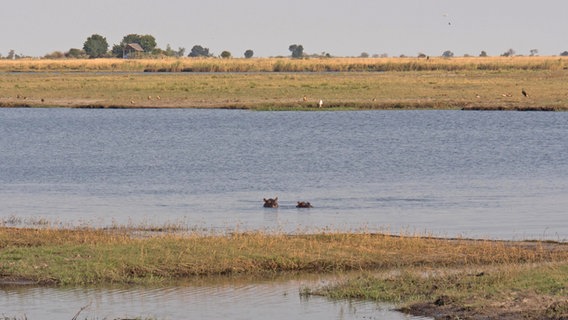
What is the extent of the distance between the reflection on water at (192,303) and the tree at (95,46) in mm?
178258

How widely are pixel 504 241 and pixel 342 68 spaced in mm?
96812

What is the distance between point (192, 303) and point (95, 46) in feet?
594

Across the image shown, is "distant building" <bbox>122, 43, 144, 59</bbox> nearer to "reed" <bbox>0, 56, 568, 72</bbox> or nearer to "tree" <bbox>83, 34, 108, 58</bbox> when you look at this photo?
"tree" <bbox>83, 34, 108, 58</bbox>

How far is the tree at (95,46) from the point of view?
633ft

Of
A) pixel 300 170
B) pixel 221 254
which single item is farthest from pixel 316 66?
pixel 221 254

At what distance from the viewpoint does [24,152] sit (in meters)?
41.9

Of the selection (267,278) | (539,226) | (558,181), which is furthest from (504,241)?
(558,181)

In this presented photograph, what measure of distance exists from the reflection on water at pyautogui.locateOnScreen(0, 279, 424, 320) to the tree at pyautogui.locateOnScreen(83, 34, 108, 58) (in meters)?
178

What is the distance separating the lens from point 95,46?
19338 cm

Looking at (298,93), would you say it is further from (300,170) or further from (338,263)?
(338,263)

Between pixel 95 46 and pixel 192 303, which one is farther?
pixel 95 46

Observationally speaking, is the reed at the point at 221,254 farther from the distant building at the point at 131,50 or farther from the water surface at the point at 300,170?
the distant building at the point at 131,50

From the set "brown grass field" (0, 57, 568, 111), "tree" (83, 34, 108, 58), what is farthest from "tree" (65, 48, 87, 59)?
"brown grass field" (0, 57, 568, 111)

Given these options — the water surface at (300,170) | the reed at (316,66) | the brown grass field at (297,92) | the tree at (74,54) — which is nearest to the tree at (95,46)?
the tree at (74,54)
